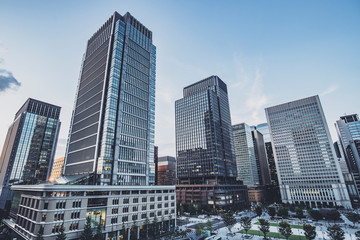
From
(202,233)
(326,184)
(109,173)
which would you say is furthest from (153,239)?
(326,184)

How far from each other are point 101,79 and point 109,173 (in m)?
53.7

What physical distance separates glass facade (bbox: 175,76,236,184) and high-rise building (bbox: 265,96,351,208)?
2041 inches

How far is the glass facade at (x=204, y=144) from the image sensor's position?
175 meters

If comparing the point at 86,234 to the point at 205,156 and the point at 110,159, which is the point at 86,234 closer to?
the point at 110,159

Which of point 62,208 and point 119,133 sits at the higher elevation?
point 119,133

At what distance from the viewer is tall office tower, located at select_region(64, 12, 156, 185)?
9300 centimetres

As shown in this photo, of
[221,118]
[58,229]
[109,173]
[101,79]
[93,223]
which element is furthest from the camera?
[221,118]

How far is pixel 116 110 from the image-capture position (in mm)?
100438

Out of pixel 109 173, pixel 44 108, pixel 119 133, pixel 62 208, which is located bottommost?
pixel 62 208

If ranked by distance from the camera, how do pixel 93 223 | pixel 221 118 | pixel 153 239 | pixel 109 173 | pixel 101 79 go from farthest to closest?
pixel 221 118 < pixel 101 79 < pixel 109 173 < pixel 153 239 < pixel 93 223

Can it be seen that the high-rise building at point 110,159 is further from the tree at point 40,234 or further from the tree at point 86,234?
the tree at point 86,234

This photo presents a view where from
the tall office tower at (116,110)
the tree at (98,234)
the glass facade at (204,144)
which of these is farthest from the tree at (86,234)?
the glass facade at (204,144)

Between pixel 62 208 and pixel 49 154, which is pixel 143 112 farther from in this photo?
pixel 49 154

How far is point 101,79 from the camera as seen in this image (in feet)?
364
